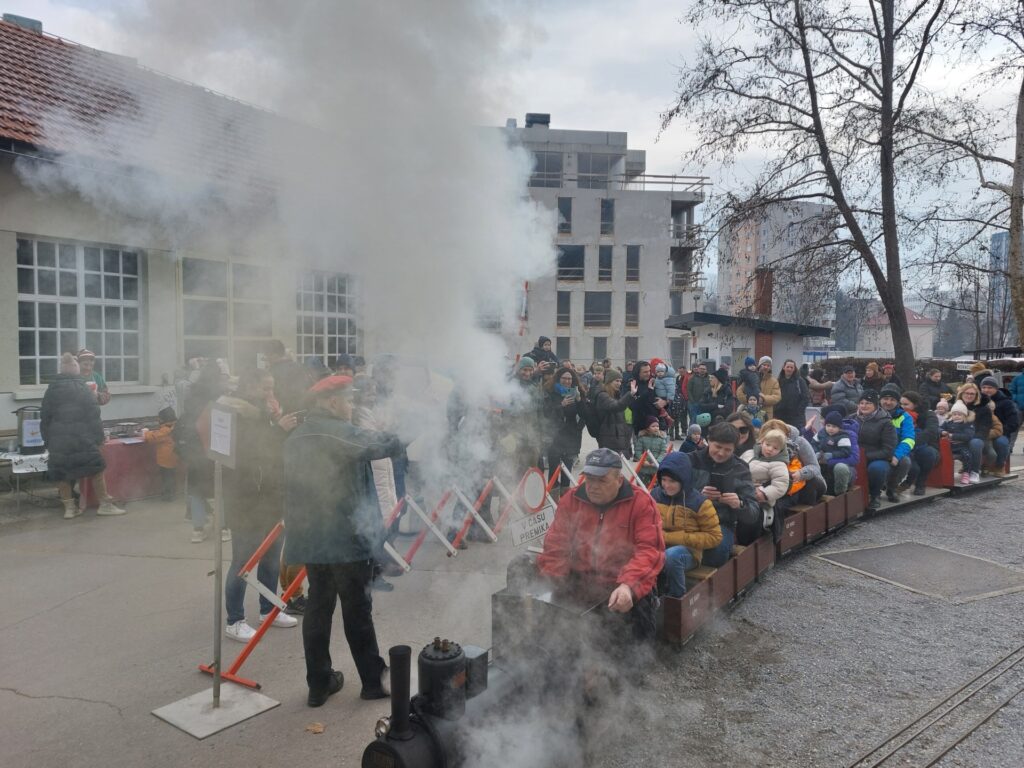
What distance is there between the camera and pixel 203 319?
26.6 ft

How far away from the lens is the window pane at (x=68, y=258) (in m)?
7.61

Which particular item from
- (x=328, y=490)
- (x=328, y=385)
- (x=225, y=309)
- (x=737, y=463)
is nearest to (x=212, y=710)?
(x=328, y=490)

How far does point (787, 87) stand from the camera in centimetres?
1393

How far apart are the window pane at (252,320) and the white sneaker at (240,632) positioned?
371 cm

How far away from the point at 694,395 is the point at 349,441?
10.1 meters

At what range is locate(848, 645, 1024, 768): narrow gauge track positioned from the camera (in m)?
3.25

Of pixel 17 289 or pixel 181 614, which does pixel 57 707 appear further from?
pixel 17 289

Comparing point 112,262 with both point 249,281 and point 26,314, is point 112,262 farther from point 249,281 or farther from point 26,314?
point 249,281

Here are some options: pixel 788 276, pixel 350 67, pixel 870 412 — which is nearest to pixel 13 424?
pixel 350 67

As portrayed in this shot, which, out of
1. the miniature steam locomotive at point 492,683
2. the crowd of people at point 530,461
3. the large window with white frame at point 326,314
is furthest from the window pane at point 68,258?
the miniature steam locomotive at point 492,683

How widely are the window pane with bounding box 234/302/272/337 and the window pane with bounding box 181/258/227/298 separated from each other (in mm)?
297

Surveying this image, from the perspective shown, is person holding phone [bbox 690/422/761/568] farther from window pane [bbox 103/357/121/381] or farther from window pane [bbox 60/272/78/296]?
window pane [bbox 103/357/121/381]

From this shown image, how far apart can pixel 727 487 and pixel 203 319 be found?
6423 millimetres

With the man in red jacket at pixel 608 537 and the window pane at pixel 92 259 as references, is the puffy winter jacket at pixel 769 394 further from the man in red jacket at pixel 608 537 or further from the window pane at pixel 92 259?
the window pane at pixel 92 259
